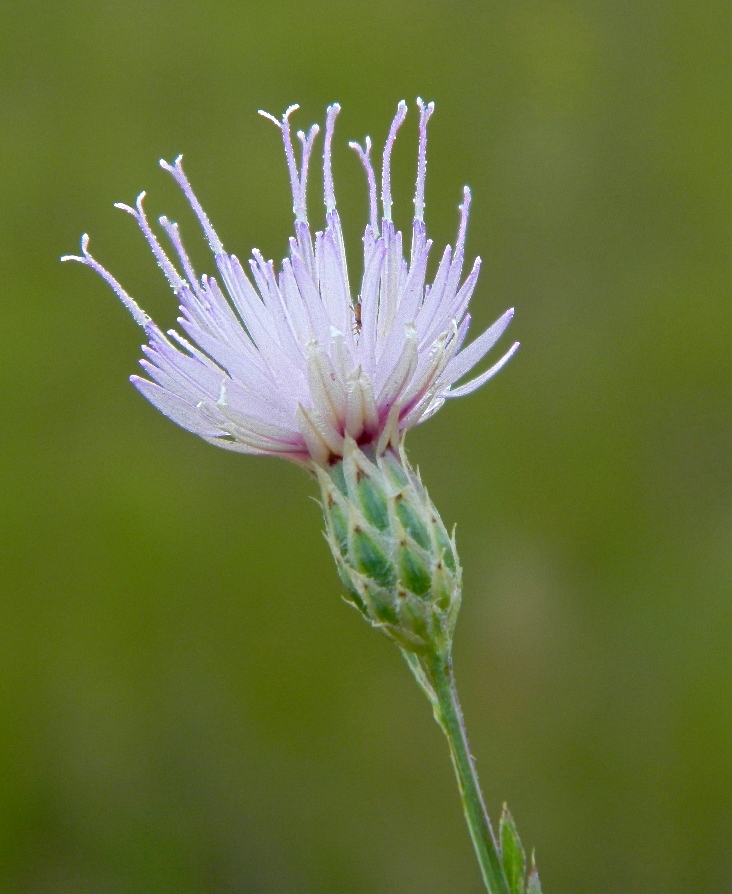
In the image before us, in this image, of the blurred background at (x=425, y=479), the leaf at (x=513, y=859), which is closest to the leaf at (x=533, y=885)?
the leaf at (x=513, y=859)

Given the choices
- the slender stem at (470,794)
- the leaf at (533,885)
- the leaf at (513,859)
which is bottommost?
the leaf at (533,885)

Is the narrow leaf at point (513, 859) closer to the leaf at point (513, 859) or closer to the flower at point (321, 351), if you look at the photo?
the leaf at point (513, 859)

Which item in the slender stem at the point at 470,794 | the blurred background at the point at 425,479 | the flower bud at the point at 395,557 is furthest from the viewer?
the blurred background at the point at 425,479

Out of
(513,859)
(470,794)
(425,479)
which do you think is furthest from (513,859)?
(425,479)

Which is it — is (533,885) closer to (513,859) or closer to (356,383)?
(513,859)

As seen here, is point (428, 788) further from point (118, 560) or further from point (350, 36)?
point (350, 36)

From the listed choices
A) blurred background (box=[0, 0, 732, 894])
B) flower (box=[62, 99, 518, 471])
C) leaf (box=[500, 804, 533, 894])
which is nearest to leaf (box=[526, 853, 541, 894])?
leaf (box=[500, 804, 533, 894])
